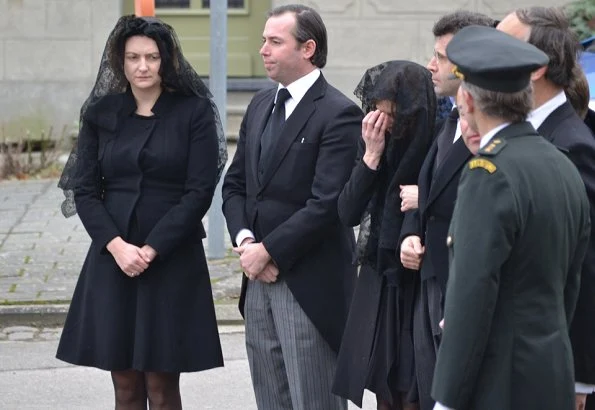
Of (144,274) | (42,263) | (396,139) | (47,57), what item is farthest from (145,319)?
(47,57)

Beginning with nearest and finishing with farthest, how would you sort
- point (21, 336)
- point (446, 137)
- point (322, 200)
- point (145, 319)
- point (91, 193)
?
point (446, 137)
point (322, 200)
point (145, 319)
point (91, 193)
point (21, 336)

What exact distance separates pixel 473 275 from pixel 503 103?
0.49 m

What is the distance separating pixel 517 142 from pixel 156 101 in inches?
93.0

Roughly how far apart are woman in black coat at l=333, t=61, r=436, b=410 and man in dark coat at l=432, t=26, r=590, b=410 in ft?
3.85

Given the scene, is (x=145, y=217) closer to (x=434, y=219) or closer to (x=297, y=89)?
(x=297, y=89)

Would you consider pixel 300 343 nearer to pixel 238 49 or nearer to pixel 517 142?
pixel 517 142

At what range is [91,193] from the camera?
5.40 m

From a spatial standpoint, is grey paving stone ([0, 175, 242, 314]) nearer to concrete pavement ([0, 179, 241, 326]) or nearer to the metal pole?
concrete pavement ([0, 179, 241, 326])

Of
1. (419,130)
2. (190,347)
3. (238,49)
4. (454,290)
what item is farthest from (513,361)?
(238,49)

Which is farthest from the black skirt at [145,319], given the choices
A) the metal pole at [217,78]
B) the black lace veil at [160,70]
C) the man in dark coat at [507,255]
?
the metal pole at [217,78]

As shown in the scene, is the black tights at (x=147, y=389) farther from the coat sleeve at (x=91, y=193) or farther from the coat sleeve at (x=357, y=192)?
the coat sleeve at (x=357, y=192)

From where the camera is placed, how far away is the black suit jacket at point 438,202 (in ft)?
14.4

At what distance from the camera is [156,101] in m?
5.43

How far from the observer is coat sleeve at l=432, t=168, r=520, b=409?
3.32m
